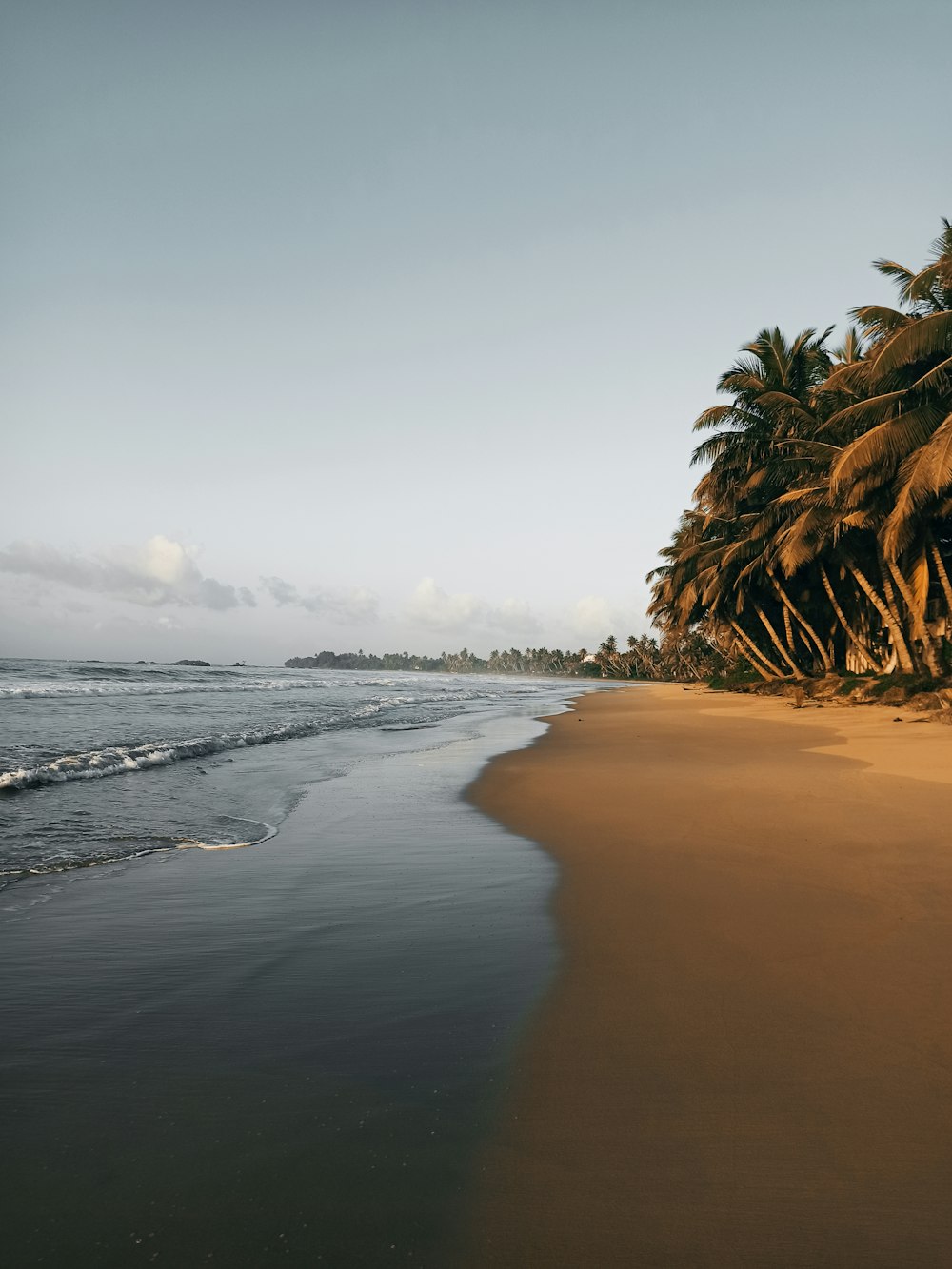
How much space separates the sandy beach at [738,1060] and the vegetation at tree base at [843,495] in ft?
43.3

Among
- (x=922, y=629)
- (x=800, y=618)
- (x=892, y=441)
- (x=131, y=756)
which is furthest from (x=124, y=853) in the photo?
(x=800, y=618)

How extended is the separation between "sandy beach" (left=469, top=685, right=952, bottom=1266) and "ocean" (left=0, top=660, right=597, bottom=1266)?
192 millimetres

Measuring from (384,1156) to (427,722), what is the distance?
56.1ft

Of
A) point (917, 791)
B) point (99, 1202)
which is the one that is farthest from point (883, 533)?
point (99, 1202)

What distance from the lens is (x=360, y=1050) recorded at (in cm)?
231

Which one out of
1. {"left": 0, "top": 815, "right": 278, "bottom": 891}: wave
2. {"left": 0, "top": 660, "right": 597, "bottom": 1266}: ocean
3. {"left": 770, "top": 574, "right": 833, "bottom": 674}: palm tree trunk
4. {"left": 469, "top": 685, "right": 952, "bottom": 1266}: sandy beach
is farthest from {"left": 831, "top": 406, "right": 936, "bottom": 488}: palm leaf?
{"left": 0, "top": 815, "right": 278, "bottom": 891}: wave

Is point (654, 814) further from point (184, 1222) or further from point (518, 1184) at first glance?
point (184, 1222)

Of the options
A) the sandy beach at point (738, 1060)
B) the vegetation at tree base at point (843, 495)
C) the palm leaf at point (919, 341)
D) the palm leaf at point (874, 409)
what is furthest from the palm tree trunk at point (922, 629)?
the sandy beach at point (738, 1060)

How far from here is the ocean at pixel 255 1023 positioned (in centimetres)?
156

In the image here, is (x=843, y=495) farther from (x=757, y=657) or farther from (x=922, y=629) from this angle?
(x=757, y=657)

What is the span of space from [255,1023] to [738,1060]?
5.51 feet

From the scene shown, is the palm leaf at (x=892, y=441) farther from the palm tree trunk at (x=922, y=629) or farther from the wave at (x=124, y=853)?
the wave at (x=124, y=853)

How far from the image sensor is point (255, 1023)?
252 cm

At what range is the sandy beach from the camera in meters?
1.53
